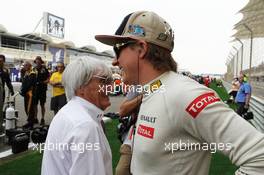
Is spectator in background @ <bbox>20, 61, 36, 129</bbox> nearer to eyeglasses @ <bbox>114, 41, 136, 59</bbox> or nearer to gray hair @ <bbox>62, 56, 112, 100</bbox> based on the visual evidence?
gray hair @ <bbox>62, 56, 112, 100</bbox>

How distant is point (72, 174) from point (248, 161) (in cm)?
101

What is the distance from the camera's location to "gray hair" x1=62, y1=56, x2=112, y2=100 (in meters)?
2.29

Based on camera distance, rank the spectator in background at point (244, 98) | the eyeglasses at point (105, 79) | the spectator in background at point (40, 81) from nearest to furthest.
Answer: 1. the eyeglasses at point (105, 79)
2. the spectator in background at point (40, 81)
3. the spectator in background at point (244, 98)

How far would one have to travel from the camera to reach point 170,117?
1.47 metres

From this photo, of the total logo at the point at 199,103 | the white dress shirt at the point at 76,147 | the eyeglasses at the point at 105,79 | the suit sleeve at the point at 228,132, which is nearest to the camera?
the suit sleeve at the point at 228,132

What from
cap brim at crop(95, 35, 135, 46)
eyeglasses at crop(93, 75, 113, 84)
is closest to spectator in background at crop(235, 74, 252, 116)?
eyeglasses at crop(93, 75, 113, 84)

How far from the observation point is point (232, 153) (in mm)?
1324

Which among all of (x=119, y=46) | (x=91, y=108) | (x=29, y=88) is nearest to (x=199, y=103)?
(x=119, y=46)

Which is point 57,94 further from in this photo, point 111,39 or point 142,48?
point 142,48

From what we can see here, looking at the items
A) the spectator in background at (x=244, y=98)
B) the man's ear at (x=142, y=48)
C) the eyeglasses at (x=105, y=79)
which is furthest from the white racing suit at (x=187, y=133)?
the spectator in background at (x=244, y=98)

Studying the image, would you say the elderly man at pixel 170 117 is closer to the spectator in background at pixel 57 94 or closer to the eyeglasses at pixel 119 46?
the eyeglasses at pixel 119 46

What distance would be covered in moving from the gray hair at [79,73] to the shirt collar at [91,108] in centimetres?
7

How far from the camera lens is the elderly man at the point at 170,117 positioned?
4.31 ft

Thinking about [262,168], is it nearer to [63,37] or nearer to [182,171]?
[182,171]
